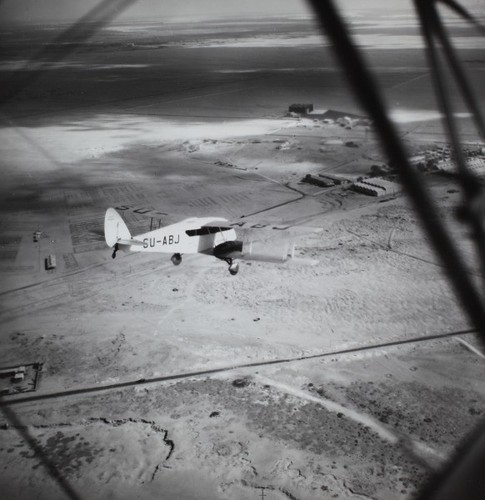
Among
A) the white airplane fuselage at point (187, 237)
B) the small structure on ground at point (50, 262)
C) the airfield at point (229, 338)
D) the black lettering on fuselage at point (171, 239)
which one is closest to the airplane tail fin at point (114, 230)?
the white airplane fuselage at point (187, 237)

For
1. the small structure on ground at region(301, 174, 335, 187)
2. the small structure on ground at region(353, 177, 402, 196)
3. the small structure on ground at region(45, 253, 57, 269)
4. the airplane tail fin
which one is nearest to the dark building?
the small structure on ground at region(301, 174, 335, 187)

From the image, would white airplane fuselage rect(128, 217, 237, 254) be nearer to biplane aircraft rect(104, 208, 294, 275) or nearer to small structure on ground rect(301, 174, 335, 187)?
biplane aircraft rect(104, 208, 294, 275)

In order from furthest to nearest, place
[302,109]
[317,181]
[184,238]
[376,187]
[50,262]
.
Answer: [302,109] → [317,181] → [376,187] → [50,262] → [184,238]

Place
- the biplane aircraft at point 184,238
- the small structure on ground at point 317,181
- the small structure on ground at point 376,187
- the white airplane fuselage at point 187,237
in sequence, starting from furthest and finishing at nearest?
the small structure on ground at point 317,181 < the small structure on ground at point 376,187 < the white airplane fuselage at point 187,237 < the biplane aircraft at point 184,238

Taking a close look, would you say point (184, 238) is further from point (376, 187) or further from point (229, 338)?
point (376, 187)

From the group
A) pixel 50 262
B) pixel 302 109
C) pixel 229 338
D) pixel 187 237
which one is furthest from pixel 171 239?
pixel 302 109

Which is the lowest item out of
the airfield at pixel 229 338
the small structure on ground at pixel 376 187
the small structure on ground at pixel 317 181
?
the airfield at pixel 229 338

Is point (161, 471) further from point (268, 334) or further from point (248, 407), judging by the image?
point (268, 334)

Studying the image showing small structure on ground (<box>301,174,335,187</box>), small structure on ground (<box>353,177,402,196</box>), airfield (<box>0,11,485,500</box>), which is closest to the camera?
airfield (<box>0,11,485,500</box>)

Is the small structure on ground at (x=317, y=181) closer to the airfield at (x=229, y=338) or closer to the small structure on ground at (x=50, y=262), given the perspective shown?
the airfield at (x=229, y=338)
